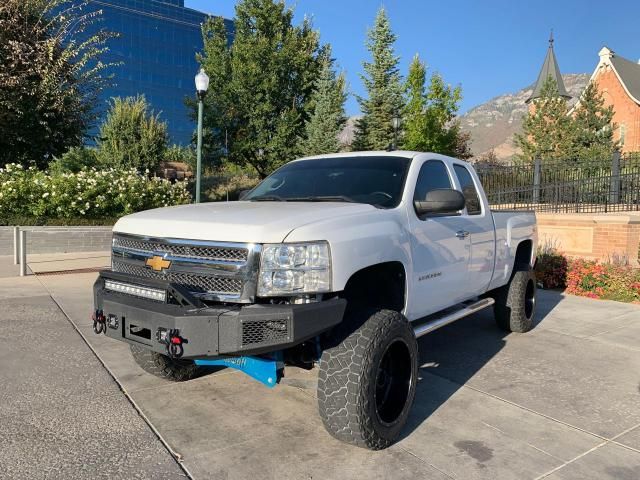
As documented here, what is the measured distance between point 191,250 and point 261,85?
24.6 meters

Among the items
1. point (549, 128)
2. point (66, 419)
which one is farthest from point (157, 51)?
point (66, 419)

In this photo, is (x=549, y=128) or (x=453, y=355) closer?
(x=453, y=355)

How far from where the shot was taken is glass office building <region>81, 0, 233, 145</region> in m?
77.8

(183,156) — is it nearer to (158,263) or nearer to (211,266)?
(158,263)

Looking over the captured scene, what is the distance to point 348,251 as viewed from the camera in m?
3.01

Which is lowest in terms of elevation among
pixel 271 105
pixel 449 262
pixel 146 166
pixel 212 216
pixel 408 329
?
pixel 408 329

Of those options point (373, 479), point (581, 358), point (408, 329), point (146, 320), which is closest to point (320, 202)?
point (408, 329)

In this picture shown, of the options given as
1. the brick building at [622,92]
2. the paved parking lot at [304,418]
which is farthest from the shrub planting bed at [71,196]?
the brick building at [622,92]

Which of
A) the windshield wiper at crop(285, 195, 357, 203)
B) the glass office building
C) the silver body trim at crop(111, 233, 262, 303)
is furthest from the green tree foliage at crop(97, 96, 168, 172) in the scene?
the glass office building

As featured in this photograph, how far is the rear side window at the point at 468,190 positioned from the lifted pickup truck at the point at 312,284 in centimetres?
65

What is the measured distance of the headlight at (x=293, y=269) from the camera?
9.21ft

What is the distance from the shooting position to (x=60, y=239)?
12219 millimetres

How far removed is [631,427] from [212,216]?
319 centimetres

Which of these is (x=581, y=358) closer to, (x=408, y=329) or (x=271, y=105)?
(x=408, y=329)
